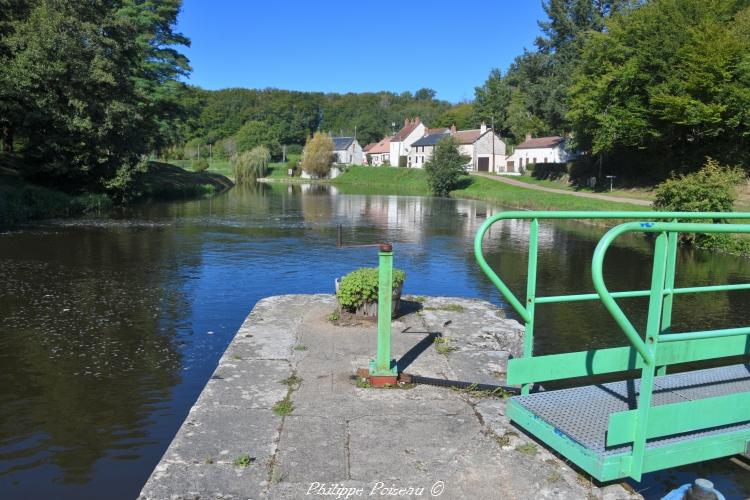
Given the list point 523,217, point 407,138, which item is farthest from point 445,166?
point 523,217

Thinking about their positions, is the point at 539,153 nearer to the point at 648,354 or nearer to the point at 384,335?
the point at 384,335

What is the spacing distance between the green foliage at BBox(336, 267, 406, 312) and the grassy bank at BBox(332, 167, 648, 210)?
90.9 feet

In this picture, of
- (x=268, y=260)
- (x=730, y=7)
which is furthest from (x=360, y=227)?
(x=730, y=7)

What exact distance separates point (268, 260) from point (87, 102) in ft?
64.4

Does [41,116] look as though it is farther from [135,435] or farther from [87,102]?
[135,435]

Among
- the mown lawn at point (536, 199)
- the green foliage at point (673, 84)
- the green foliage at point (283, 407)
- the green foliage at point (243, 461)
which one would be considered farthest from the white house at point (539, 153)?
the green foliage at point (243, 461)

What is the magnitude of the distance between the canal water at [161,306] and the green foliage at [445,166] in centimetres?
2882

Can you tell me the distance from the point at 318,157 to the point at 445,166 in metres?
43.4

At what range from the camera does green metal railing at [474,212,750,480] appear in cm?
362

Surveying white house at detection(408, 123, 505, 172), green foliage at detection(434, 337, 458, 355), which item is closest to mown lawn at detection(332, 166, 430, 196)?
white house at detection(408, 123, 505, 172)

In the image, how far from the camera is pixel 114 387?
7523 millimetres

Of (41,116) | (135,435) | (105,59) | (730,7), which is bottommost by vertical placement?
(135,435)

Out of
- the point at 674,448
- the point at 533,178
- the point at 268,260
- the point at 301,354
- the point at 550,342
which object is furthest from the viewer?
the point at 533,178

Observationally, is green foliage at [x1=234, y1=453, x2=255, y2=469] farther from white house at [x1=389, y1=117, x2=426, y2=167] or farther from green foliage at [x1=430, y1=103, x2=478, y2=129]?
green foliage at [x1=430, y1=103, x2=478, y2=129]
